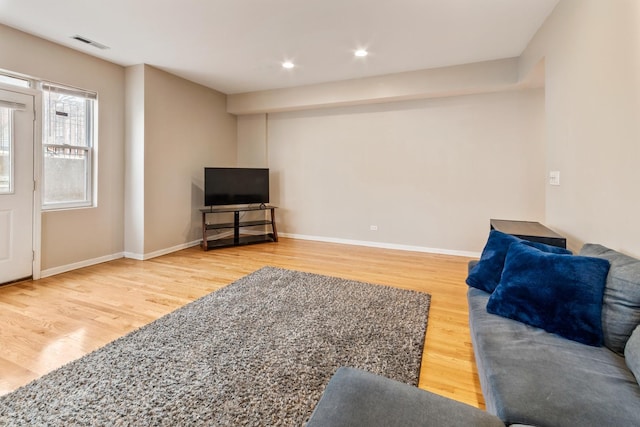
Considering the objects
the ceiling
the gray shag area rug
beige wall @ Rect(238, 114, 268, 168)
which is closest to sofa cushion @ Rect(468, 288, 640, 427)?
the gray shag area rug

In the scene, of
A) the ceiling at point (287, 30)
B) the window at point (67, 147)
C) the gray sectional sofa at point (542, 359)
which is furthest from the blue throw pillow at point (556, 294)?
the window at point (67, 147)

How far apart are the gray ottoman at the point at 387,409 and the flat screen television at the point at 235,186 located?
452 cm

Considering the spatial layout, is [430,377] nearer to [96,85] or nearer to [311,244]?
[311,244]

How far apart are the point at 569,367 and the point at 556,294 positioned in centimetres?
42

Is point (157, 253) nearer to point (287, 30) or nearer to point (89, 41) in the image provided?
point (89, 41)

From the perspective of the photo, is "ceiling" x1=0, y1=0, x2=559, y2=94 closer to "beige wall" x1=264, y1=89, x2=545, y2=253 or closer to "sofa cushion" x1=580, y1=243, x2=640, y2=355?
"beige wall" x1=264, y1=89, x2=545, y2=253

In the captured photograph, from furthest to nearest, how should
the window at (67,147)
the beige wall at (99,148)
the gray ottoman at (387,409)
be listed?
1. the window at (67,147)
2. the beige wall at (99,148)
3. the gray ottoman at (387,409)

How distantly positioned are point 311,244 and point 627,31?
4.44 meters

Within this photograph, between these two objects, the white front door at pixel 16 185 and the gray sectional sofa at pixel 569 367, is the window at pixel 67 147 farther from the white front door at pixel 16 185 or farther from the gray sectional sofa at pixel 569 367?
the gray sectional sofa at pixel 569 367

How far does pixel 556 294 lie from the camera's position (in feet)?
4.99

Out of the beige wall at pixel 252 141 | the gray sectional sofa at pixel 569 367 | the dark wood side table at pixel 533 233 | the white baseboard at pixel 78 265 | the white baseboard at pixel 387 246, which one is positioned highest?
the beige wall at pixel 252 141

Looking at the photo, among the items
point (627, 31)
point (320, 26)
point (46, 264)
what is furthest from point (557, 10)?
point (46, 264)

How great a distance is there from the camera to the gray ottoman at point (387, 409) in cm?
94

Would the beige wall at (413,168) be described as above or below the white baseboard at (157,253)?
above
